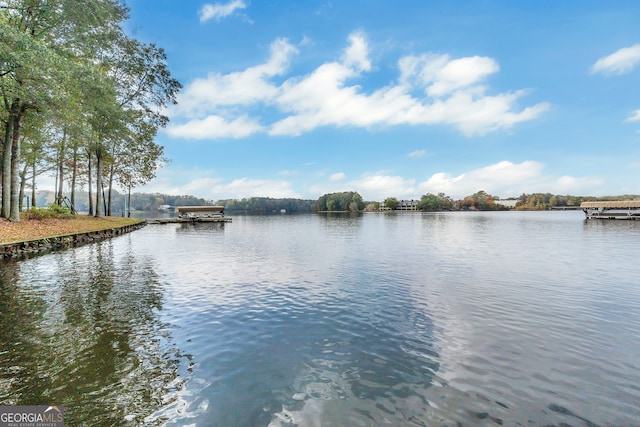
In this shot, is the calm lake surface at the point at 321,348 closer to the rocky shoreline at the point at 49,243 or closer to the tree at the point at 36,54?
the rocky shoreline at the point at 49,243

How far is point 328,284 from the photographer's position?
1523 centimetres

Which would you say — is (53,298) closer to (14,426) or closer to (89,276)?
(89,276)

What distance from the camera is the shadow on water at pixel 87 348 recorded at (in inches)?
217

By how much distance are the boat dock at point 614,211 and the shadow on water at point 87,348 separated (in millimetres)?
96692

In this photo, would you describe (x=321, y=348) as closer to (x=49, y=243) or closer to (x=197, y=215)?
(x=49, y=243)

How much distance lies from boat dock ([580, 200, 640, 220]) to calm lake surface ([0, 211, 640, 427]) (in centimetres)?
7717

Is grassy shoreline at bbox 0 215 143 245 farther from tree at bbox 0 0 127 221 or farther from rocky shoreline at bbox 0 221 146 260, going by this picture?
tree at bbox 0 0 127 221

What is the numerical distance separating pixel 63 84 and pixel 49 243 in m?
12.8

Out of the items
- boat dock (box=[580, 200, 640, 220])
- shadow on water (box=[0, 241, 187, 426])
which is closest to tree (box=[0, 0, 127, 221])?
shadow on water (box=[0, 241, 187, 426])

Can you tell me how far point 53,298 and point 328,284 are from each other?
11310mm

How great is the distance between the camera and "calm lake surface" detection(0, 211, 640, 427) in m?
5.58

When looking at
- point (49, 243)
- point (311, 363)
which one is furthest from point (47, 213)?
point (311, 363)

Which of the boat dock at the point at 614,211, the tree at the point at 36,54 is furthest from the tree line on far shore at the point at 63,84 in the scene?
the boat dock at the point at 614,211

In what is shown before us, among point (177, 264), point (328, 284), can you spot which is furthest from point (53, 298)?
point (328, 284)
